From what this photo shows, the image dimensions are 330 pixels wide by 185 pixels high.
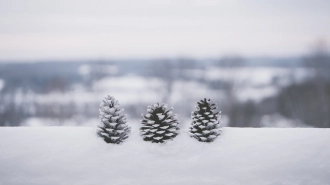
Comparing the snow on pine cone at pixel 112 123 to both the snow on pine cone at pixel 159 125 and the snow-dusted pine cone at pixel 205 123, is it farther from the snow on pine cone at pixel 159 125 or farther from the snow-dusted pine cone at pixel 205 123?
the snow-dusted pine cone at pixel 205 123

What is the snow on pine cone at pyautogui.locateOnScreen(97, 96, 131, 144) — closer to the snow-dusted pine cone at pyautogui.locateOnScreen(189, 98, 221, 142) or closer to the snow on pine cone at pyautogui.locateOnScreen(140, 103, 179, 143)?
the snow on pine cone at pyautogui.locateOnScreen(140, 103, 179, 143)

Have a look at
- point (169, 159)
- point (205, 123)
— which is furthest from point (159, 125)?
point (205, 123)

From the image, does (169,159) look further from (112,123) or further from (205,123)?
(112,123)

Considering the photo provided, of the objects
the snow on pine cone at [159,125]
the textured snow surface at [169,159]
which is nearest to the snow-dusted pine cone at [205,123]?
the textured snow surface at [169,159]

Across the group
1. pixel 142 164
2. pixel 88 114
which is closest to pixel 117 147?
pixel 142 164

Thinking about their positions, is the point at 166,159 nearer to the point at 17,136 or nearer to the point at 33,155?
the point at 33,155

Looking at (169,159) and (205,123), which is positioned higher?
(205,123)
